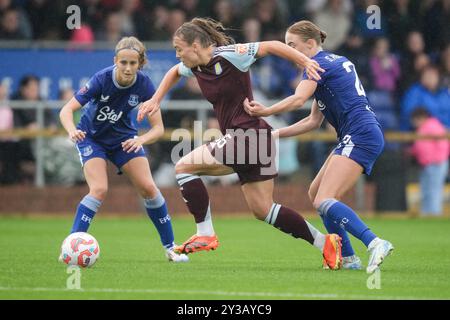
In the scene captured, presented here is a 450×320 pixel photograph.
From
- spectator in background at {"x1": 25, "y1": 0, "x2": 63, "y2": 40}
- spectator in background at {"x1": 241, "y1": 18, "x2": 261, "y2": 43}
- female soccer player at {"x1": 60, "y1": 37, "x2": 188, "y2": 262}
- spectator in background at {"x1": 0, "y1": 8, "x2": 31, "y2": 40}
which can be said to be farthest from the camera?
spectator in background at {"x1": 25, "y1": 0, "x2": 63, "y2": 40}

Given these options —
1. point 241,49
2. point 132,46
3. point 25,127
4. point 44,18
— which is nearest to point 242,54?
point 241,49

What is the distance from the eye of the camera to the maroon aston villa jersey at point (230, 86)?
873cm

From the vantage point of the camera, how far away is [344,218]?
27.4 ft

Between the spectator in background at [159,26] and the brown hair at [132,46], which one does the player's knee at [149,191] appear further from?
the spectator in background at [159,26]

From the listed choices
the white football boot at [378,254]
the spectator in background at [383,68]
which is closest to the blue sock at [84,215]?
the white football boot at [378,254]

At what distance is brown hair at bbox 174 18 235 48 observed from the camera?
878 centimetres

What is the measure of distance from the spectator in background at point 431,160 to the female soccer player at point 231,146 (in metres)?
8.08

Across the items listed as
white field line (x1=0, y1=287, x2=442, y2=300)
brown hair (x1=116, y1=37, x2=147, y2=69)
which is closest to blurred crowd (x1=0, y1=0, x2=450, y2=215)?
brown hair (x1=116, y1=37, x2=147, y2=69)

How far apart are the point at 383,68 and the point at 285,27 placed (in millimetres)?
1933

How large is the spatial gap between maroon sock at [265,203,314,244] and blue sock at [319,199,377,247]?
30 centimetres

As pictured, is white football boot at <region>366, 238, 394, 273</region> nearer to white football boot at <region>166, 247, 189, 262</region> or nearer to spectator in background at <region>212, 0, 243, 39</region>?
white football boot at <region>166, 247, 189, 262</region>

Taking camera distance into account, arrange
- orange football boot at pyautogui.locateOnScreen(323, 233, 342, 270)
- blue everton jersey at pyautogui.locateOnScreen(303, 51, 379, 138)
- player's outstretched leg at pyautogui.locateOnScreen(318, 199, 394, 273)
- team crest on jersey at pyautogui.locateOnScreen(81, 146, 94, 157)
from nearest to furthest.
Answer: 1. player's outstretched leg at pyautogui.locateOnScreen(318, 199, 394, 273)
2. orange football boot at pyautogui.locateOnScreen(323, 233, 342, 270)
3. blue everton jersey at pyautogui.locateOnScreen(303, 51, 379, 138)
4. team crest on jersey at pyautogui.locateOnScreen(81, 146, 94, 157)
